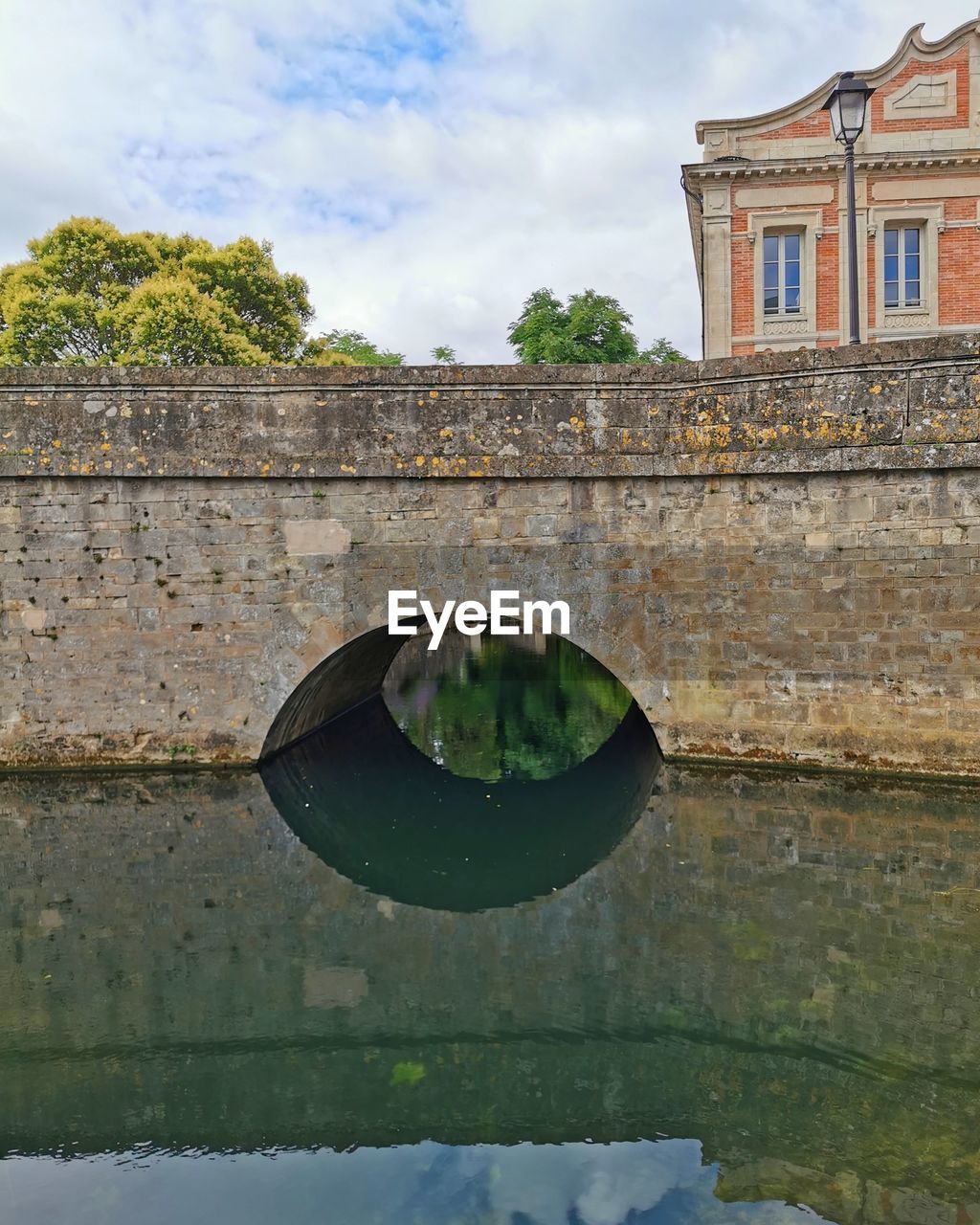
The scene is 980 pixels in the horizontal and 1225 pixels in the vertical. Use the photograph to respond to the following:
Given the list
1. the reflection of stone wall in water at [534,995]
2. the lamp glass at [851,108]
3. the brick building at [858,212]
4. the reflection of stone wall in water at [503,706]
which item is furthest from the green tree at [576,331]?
the reflection of stone wall in water at [534,995]

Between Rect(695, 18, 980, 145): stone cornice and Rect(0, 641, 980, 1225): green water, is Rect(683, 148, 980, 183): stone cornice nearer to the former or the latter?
Rect(695, 18, 980, 145): stone cornice

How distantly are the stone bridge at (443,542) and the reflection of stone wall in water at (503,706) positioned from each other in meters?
2.61

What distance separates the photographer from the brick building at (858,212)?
62.3ft

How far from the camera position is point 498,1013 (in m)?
4.63

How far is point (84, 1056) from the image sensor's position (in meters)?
4.25

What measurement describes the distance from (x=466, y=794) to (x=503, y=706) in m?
6.79

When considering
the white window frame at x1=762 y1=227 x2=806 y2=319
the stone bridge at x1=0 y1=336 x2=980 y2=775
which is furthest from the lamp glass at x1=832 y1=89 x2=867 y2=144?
the white window frame at x1=762 y1=227 x2=806 y2=319

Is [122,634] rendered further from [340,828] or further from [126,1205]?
[126,1205]

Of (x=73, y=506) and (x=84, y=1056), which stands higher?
(x=73, y=506)

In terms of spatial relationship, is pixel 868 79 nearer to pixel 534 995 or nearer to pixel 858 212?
pixel 858 212

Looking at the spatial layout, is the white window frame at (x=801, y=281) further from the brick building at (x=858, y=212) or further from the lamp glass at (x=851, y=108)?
the lamp glass at (x=851, y=108)

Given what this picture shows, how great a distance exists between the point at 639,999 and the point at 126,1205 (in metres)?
2.54

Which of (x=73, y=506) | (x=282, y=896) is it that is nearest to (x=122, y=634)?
(x=73, y=506)

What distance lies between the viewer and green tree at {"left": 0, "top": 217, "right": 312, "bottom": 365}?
20.5m
